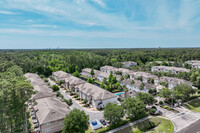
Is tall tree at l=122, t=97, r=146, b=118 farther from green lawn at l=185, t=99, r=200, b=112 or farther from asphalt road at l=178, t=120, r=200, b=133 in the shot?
green lawn at l=185, t=99, r=200, b=112

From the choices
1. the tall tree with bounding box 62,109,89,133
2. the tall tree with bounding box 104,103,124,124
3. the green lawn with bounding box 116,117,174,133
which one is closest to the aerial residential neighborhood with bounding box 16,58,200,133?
the tall tree with bounding box 104,103,124,124

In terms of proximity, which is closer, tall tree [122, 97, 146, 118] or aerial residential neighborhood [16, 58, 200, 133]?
aerial residential neighborhood [16, 58, 200, 133]

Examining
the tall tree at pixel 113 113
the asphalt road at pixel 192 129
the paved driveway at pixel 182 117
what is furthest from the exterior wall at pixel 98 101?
the asphalt road at pixel 192 129

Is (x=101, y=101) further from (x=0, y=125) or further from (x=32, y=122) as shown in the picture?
(x=0, y=125)

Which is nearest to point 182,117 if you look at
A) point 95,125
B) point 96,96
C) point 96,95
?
point 95,125

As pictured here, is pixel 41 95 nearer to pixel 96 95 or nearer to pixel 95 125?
pixel 96 95
